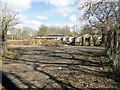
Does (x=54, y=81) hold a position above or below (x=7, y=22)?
below

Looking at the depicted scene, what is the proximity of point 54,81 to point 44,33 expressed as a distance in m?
45.9

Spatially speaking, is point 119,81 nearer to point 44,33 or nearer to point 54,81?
point 54,81

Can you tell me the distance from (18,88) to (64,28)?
58880 millimetres

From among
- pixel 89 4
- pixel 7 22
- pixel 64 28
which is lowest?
pixel 7 22

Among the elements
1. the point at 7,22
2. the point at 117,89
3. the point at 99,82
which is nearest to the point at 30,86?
the point at 99,82

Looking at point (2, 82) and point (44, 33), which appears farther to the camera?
point (44, 33)

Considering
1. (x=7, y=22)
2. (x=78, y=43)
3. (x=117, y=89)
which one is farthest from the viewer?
(x=78, y=43)

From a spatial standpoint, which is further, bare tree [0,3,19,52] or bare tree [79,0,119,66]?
bare tree [0,3,19,52]

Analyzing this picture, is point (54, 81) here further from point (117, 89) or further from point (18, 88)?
point (117, 89)

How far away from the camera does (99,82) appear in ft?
10.7

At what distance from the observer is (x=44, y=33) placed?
4794 cm

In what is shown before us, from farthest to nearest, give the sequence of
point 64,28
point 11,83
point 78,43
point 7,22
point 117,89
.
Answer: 1. point 64,28
2. point 78,43
3. point 7,22
4. point 11,83
5. point 117,89

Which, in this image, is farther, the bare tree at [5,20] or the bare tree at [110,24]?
the bare tree at [5,20]

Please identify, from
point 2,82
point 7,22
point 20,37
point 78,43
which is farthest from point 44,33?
point 2,82
